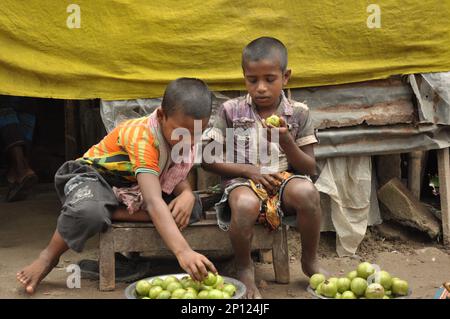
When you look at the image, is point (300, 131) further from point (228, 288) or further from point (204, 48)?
point (228, 288)

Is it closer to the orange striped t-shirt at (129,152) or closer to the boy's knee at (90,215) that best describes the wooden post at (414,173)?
the orange striped t-shirt at (129,152)

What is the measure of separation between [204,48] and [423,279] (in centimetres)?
178

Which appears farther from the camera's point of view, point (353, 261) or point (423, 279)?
point (353, 261)

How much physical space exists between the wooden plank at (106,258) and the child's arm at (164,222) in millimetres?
338

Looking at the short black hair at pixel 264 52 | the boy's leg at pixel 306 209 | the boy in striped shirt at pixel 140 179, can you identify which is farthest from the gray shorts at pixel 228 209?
the short black hair at pixel 264 52

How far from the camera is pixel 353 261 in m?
4.15

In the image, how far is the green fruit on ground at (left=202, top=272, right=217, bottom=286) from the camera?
2903 mm

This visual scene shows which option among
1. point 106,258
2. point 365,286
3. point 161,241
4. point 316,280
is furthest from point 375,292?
point 106,258

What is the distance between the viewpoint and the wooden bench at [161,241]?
343cm

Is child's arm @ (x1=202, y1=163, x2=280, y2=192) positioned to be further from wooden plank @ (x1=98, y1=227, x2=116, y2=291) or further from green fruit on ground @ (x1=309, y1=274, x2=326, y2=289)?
wooden plank @ (x1=98, y1=227, x2=116, y2=291)

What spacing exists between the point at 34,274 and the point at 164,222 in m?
0.76

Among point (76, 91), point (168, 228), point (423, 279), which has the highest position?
point (76, 91)

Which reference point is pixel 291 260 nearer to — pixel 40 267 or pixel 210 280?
pixel 210 280
